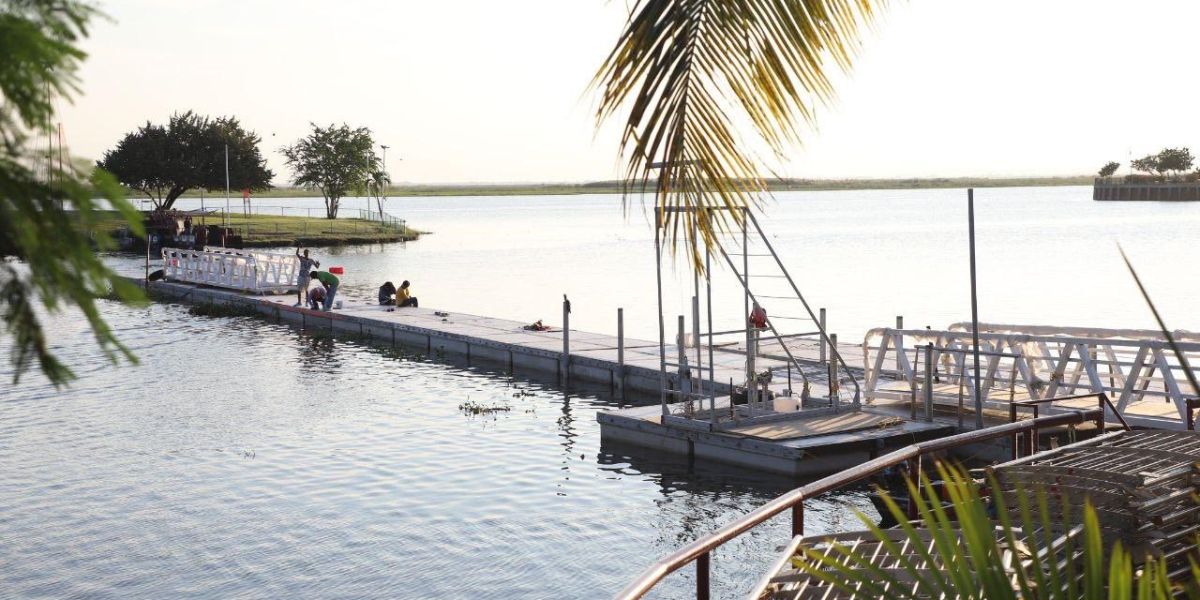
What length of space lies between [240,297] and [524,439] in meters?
23.9

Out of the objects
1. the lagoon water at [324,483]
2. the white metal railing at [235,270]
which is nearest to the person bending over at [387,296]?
the lagoon water at [324,483]

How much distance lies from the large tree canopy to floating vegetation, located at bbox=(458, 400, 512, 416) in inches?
3480

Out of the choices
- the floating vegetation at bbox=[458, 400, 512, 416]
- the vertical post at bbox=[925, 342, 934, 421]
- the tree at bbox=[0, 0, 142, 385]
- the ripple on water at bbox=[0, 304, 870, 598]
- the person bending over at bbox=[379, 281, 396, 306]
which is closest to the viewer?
the tree at bbox=[0, 0, 142, 385]

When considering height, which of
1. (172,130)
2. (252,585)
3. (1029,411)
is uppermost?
(172,130)

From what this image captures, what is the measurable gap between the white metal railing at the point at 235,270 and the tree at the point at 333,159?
74992mm

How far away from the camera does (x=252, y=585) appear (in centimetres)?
1405

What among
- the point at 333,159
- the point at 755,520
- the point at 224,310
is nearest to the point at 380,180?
the point at 333,159

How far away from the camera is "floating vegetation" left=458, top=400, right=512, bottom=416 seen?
24266 millimetres

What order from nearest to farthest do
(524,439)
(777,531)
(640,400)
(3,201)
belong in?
(3,201) < (777,531) < (524,439) < (640,400)

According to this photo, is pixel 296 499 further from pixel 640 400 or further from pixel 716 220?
pixel 716 220

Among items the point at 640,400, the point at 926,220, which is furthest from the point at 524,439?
the point at 926,220

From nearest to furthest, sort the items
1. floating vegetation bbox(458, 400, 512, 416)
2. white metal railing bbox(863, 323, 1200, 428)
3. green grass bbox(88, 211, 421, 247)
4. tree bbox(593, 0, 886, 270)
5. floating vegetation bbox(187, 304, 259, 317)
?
tree bbox(593, 0, 886, 270), white metal railing bbox(863, 323, 1200, 428), floating vegetation bbox(458, 400, 512, 416), floating vegetation bbox(187, 304, 259, 317), green grass bbox(88, 211, 421, 247)

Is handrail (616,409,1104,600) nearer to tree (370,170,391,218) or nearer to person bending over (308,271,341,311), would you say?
person bending over (308,271,341,311)

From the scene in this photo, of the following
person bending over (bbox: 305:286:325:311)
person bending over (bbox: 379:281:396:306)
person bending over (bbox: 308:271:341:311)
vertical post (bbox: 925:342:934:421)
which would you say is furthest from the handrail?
person bending over (bbox: 379:281:396:306)
